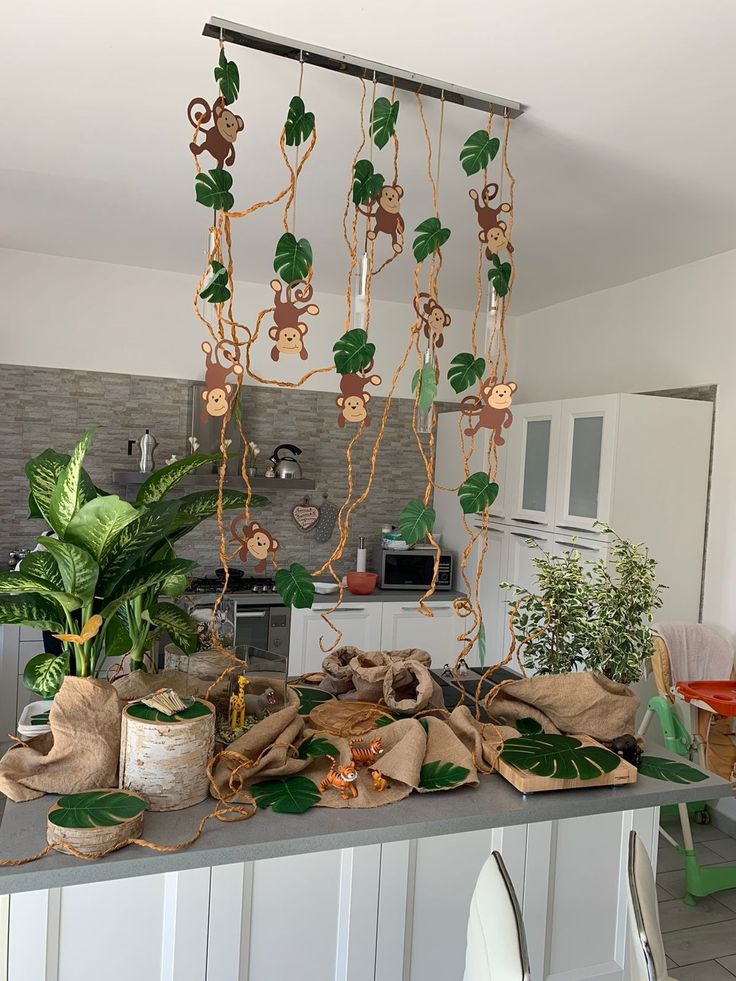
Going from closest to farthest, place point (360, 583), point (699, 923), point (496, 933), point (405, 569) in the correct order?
point (496, 933) < point (699, 923) < point (360, 583) < point (405, 569)

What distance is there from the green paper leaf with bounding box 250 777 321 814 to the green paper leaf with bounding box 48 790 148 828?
0.27m

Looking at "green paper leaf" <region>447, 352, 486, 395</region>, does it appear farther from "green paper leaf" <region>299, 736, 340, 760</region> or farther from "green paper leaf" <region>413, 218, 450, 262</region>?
"green paper leaf" <region>299, 736, 340, 760</region>

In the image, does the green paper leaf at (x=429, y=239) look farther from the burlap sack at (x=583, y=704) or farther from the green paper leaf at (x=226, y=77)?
the burlap sack at (x=583, y=704)

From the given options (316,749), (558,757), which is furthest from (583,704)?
(316,749)

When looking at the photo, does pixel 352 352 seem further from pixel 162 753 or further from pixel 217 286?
pixel 162 753

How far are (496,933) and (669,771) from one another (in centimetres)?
92

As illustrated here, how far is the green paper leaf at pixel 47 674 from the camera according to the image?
171cm

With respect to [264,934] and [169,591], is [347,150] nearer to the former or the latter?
[169,591]

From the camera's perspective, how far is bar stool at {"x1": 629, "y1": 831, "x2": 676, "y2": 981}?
132 centimetres

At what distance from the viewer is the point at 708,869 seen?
3.14m

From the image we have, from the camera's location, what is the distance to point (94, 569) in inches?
63.7

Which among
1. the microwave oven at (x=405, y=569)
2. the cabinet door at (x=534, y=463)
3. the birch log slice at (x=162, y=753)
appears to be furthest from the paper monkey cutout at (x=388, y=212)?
the microwave oven at (x=405, y=569)

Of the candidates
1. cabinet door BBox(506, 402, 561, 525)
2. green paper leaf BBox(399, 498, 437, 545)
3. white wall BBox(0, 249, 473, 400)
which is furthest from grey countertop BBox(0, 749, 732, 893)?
white wall BBox(0, 249, 473, 400)

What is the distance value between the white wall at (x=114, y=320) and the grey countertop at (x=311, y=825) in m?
3.46
